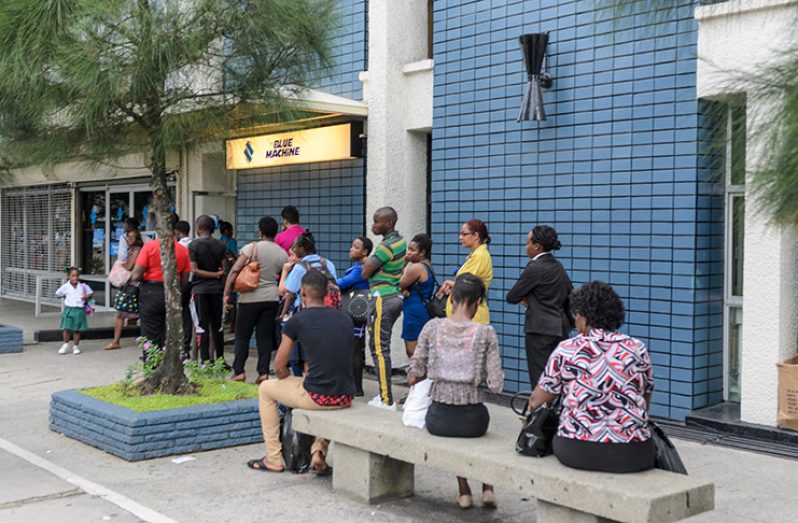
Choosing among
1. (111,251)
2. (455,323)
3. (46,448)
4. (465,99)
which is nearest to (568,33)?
(465,99)

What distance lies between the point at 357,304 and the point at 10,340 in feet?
21.0

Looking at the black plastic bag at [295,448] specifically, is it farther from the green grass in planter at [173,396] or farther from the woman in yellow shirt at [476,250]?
the woman in yellow shirt at [476,250]

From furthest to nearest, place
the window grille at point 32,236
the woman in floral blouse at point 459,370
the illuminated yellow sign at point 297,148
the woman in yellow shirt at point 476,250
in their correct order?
the window grille at point 32,236, the illuminated yellow sign at point 297,148, the woman in yellow shirt at point 476,250, the woman in floral blouse at point 459,370

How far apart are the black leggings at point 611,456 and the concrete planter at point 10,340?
32.6 feet

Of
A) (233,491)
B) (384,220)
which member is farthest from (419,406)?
(384,220)

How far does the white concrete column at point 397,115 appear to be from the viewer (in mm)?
10430

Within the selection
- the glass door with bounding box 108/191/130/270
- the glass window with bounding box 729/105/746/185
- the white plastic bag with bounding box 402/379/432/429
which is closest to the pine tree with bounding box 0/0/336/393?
the white plastic bag with bounding box 402/379/432/429

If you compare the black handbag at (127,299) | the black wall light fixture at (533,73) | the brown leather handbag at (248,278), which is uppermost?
the black wall light fixture at (533,73)

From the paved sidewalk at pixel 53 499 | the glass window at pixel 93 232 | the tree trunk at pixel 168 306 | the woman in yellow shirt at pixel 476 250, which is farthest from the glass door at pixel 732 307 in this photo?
the glass window at pixel 93 232

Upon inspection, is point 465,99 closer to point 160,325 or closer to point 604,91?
point 604,91

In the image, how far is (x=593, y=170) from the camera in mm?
8312

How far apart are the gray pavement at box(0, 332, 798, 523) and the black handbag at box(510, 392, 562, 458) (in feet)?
2.58

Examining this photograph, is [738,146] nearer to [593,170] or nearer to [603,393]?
[603,393]

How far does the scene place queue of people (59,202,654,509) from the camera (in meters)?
4.57
